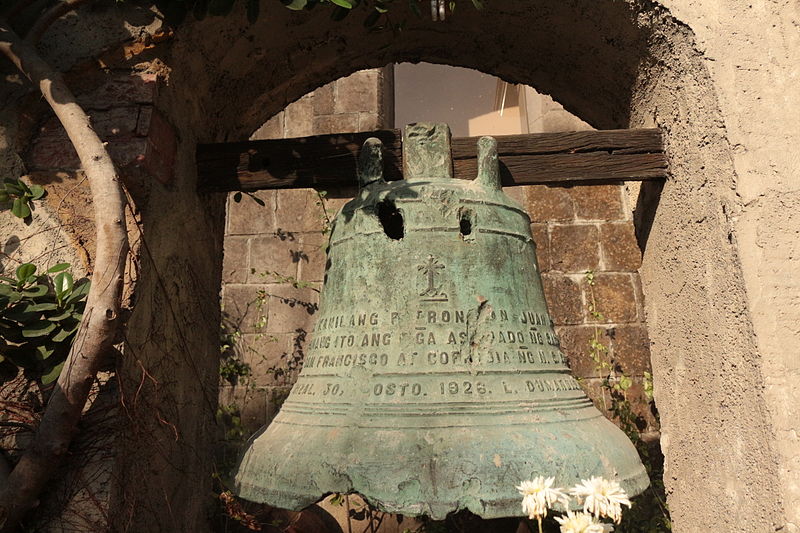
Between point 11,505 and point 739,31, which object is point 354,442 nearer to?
point 11,505

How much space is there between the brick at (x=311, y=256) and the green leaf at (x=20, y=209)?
2.02 metres

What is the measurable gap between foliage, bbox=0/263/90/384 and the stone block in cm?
207

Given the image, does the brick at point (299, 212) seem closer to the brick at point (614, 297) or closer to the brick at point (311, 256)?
the brick at point (311, 256)

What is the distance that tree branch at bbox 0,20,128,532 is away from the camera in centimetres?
125

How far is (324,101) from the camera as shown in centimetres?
366

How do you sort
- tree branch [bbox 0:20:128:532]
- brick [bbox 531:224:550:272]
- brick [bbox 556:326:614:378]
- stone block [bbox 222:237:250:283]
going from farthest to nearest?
stone block [bbox 222:237:250:283] → brick [bbox 531:224:550:272] → brick [bbox 556:326:614:378] → tree branch [bbox 0:20:128:532]

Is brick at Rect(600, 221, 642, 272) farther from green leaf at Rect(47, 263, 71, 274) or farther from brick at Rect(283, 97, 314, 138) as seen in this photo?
green leaf at Rect(47, 263, 71, 274)

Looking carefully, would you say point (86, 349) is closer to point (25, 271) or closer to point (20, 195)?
point (25, 271)

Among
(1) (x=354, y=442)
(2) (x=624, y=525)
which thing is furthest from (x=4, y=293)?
(2) (x=624, y=525)

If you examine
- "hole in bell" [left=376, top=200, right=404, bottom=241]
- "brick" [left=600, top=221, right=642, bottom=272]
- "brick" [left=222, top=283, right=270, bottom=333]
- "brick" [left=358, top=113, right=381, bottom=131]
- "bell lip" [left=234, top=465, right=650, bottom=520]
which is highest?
"brick" [left=358, top=113, right=381, bottom=131]

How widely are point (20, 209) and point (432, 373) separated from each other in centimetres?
101

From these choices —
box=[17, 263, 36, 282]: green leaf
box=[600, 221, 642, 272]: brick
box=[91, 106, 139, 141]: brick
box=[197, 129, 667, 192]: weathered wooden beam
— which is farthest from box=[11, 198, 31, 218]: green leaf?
box=[600, 221, 642, 272]: brick

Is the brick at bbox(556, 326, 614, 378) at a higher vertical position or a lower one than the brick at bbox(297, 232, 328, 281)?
lower

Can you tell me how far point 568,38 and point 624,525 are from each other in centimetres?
227
